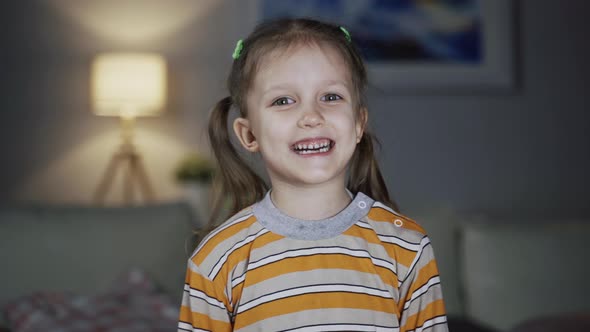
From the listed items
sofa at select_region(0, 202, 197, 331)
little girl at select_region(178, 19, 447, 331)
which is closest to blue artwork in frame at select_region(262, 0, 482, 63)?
sofa at select_region(0, 202, 197, 331)

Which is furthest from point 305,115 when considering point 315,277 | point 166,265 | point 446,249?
point 446,249

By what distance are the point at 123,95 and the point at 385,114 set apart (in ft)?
4.71

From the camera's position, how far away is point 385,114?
4070 mm

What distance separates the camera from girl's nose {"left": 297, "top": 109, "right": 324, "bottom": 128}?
1.15m

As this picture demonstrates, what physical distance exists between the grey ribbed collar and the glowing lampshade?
8.10 feet

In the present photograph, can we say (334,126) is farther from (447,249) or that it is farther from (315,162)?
(447,249)

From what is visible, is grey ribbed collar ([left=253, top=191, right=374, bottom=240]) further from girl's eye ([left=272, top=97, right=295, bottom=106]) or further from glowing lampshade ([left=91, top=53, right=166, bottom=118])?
glowing lampshade ([left=91, top=53, right=166, bottom=118])

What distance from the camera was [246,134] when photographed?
1.30m

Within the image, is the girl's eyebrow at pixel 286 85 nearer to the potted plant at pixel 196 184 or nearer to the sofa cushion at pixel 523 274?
the sofa cushion at pixel 523 274

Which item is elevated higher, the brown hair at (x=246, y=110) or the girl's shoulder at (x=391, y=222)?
the brown hair at (x=246, y=110)

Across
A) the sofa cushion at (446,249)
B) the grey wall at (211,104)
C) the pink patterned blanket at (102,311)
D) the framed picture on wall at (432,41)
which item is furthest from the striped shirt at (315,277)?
the framed picture on wall at (432,41)

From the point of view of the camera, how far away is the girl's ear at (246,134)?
1.29 meters

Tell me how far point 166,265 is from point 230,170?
1.29 m

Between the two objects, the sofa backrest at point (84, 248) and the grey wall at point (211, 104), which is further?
the grey wall at point (211, 104)
